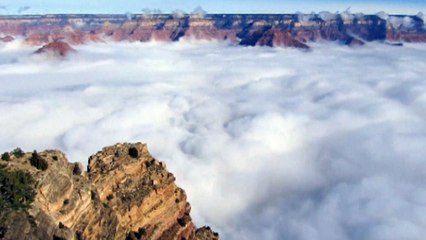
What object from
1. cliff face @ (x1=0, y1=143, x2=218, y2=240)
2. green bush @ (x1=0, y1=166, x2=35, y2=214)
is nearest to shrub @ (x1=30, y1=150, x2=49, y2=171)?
cliff face @ (x1=0, y1=143, x2=218, y2=240)

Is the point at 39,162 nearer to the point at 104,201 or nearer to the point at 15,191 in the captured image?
the point at 15,191

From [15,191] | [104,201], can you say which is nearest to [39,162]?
[15,191]

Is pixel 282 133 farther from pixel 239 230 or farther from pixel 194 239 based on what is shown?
pixel 194 239

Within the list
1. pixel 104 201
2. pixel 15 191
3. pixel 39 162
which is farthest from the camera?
pixel 104 201

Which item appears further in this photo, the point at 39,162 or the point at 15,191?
the point at 39,162

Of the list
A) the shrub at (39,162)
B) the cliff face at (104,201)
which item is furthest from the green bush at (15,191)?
the shrub at (39,162)

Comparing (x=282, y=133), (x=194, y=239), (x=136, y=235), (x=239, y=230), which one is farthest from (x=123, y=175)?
(x=282, y=133)

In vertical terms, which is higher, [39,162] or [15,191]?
[15,191]

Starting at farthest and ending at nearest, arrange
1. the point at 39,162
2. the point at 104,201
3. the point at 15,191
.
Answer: the point at 104,201 → the point at 39,162 → the point at 15,191

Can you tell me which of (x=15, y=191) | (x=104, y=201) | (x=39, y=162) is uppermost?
(x=15, y=191)

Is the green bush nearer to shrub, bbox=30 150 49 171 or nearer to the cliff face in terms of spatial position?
the cliff face
